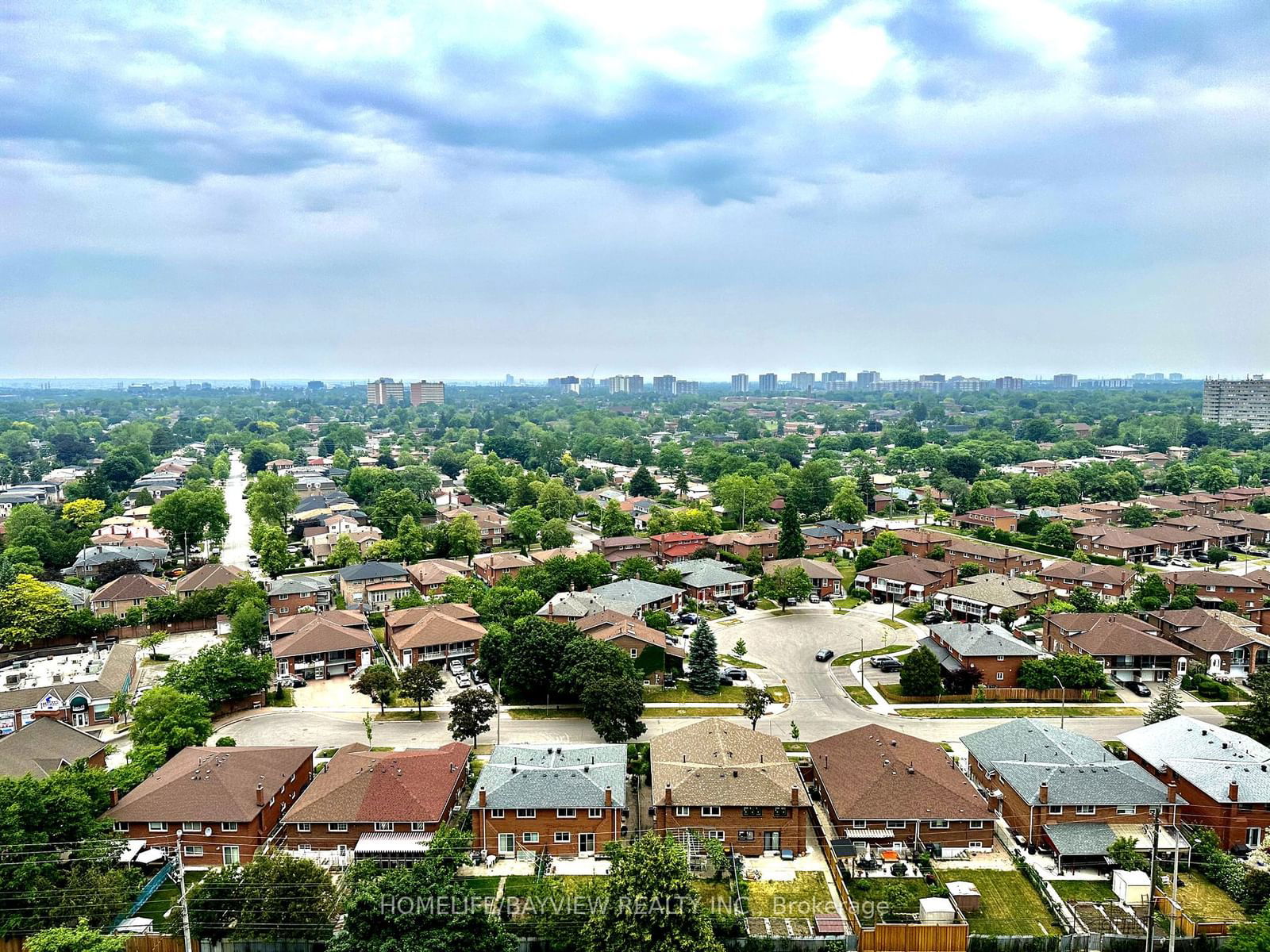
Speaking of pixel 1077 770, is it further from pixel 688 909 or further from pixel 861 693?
pixel 688 909

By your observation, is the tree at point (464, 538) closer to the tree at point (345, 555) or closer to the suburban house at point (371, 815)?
the tree at point (345, 555)

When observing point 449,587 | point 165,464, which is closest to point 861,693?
point 449,587

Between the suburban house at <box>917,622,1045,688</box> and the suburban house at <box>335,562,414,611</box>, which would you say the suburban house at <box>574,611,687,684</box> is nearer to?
the suburban house at <box>917,622,1045,688</box>

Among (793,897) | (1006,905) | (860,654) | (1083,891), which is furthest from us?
(860,654)

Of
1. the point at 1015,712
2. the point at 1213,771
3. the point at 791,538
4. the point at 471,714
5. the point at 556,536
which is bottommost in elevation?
the point at 1015,712

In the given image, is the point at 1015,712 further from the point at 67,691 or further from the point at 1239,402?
the point at 1239,402

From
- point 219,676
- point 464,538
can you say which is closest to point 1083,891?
point 219,676

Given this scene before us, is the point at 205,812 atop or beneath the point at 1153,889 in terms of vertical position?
beneath

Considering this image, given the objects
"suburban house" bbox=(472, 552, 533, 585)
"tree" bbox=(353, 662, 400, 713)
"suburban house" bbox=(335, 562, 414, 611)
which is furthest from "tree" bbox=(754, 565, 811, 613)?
"tree" bbox=(353, 662, 400, 713)
